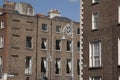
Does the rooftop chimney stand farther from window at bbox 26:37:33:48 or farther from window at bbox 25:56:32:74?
window at bbox 25:56:32:74

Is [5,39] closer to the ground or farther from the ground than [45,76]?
farther from the ground

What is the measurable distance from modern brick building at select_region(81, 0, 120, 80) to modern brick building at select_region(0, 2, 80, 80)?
24.1 meters

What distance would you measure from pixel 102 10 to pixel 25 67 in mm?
31478

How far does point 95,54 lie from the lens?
38.6m

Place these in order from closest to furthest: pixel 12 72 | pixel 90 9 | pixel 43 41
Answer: pixel 90 9 < pixel 12 72 < pixel 43 41

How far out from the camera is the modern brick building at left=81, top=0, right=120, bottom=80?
119 feet

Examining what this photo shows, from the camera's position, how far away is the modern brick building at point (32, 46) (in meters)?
66.6

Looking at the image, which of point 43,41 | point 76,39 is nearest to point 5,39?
point 43,41

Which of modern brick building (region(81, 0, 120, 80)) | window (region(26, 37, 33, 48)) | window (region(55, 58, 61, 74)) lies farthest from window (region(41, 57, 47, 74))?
modern brick building (region(81, 0, 120, 80))

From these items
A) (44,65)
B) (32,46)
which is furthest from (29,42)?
(44,65)

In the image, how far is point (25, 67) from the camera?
221ft

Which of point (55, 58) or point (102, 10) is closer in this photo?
point (102, 10)

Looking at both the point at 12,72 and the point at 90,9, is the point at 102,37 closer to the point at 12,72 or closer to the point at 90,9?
the point at 90,9

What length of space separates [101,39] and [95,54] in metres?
1.64
